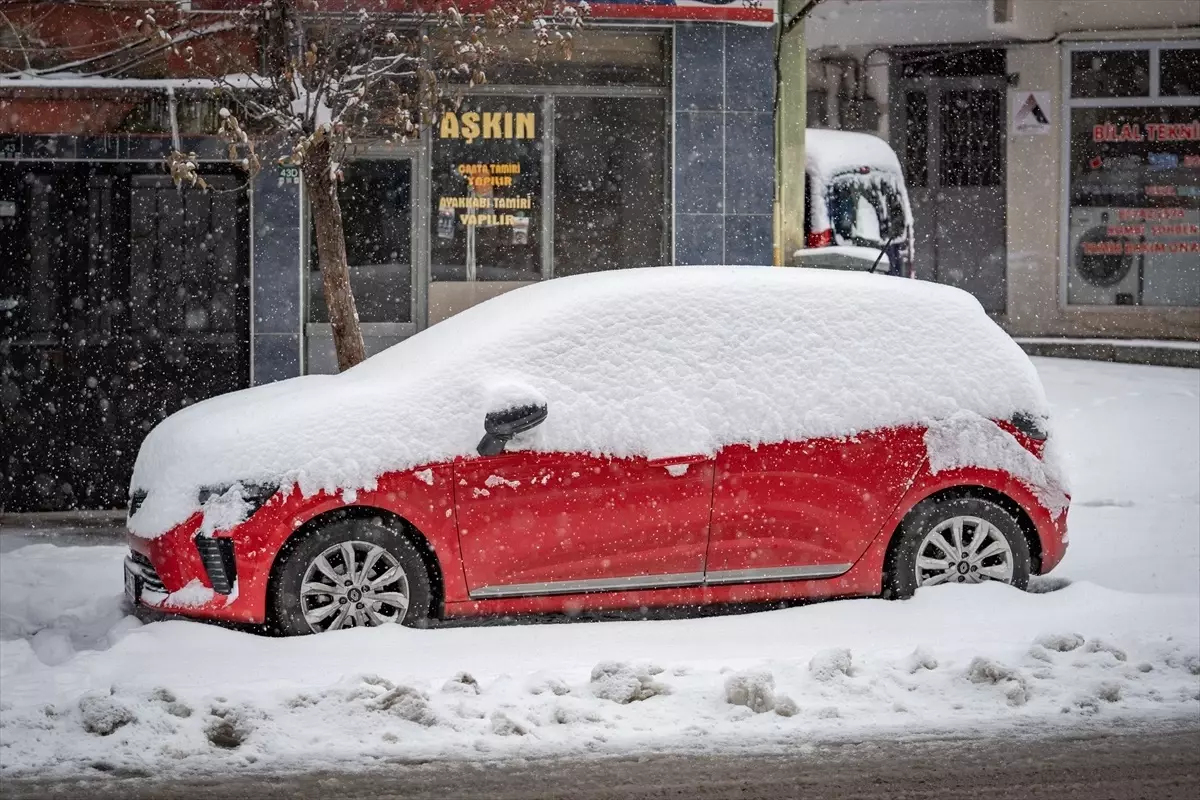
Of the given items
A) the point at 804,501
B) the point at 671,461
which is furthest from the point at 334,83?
the point at 804,501

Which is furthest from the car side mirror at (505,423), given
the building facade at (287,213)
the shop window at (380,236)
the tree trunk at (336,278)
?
the shop window at (380,236)

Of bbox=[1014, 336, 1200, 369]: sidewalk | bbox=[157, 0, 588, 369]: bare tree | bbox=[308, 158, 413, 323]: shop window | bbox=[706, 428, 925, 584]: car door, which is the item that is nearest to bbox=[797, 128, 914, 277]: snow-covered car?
bbox=[1014, 336, 1200, 369]: sidewalk

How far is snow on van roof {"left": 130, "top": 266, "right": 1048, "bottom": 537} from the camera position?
7238 mm

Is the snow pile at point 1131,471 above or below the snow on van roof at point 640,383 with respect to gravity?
below

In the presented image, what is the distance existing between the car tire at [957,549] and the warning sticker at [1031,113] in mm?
15299

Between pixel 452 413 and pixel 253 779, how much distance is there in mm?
2408

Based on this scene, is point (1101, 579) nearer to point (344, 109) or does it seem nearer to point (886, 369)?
point (886, 369)

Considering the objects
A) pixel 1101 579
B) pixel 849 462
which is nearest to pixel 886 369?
pixel 849 462

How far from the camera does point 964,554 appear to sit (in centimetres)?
773

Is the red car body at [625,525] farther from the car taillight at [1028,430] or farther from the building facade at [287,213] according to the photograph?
the building facade at [287,213]

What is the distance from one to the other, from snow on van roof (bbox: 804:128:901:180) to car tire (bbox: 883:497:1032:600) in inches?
344

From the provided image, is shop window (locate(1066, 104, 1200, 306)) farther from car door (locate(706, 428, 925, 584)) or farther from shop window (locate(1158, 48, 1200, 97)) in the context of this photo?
car door (locate(706, 428, 925, 584))

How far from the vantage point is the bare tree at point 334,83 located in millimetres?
9805

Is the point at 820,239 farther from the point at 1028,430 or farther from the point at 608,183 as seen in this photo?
the point at 1028,430
